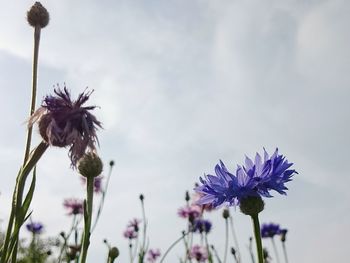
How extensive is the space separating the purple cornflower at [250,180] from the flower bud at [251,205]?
2cm

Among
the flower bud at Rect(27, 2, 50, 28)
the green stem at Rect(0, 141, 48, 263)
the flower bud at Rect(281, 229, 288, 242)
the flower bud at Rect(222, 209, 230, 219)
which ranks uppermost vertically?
the flower bud at Rect(281, 229, 288, 242)

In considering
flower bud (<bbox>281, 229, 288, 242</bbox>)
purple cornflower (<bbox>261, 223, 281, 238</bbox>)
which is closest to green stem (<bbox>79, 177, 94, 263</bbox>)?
flower bud (<bbox>281, 229, 288, 242</bbox>)

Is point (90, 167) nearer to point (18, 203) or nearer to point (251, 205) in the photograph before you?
point (18, 203)

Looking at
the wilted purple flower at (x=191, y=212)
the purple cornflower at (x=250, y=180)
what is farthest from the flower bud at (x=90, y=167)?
the wilted purple flower at (x=191, y=212)

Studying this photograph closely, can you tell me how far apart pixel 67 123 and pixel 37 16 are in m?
0.58

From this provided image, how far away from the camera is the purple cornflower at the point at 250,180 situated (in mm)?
1554

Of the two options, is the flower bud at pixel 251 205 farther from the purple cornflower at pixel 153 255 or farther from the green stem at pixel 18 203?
the purple cornflower at pixel 153 255

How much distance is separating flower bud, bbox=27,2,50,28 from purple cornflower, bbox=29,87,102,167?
0.43 meters

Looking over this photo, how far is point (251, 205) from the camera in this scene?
4.91 ft

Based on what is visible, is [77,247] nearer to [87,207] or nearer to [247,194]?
[87,207]

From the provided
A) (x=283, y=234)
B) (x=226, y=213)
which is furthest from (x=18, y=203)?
(x=283, y=234)

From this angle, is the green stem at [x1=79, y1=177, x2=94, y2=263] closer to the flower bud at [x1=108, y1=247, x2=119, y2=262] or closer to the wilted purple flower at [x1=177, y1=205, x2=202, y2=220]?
the flower bud at [x1=108, y1=247, x2=119, y2=262]

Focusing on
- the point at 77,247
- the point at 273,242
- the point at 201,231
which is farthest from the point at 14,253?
the point at 273,242

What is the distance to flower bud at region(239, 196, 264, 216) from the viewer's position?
58.1 inches
